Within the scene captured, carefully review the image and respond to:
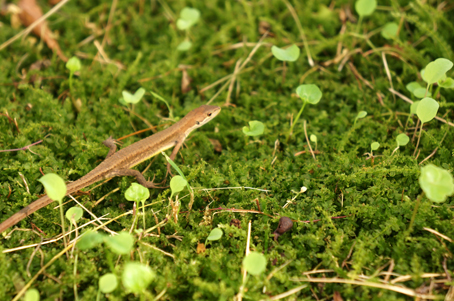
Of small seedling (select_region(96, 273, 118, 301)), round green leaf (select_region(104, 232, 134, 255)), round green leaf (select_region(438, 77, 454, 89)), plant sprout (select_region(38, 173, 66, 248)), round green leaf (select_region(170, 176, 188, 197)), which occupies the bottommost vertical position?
round green leaf (select_region(438, 77, 454, 89))

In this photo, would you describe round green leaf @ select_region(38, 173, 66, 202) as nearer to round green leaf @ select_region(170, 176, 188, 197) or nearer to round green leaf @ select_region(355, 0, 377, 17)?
round green leaf @ select_region(170, 176, 188, 197)

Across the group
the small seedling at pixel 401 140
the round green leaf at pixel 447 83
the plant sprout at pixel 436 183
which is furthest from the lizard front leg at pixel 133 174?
the round green leaf at pixel 447 83

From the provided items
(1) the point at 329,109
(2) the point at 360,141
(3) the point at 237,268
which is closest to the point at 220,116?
(1) the point at 329,109

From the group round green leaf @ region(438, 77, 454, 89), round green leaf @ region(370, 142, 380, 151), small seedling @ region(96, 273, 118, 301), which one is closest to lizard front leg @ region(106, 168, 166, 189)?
small seedling @ region(96, 273, 118, 301)

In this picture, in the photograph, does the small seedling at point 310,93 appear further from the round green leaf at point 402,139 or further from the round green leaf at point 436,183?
the round green leaf at point 436,183

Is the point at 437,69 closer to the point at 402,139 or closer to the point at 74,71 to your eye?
the point at 402,139

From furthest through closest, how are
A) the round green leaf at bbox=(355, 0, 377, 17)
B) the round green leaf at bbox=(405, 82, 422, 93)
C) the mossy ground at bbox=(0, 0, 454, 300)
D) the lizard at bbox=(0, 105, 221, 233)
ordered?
the round green leaf at bbox=(355, 0, 377, 17) < the round green leaf at bbox=(405, 82, 422, 93) < the lizard at bbox=(0, 105, 221, 233) < the mossy ground at bbox=(0, 0, 454, 300)

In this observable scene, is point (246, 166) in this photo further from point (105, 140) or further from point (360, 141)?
point (105, 140)
